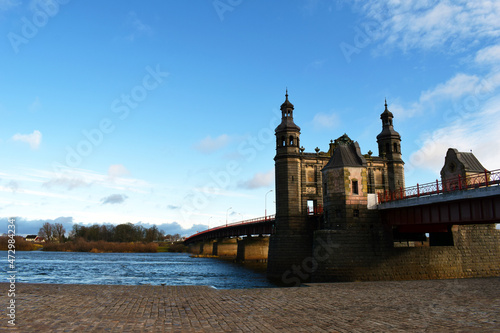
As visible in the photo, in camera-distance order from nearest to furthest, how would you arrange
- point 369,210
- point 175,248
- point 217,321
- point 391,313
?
1. point 217,321
2. point 391,313
3. point 369,210
4. point 175,248

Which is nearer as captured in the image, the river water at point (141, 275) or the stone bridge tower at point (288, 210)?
the river water at point (141, 275)

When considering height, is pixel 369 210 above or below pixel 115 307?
above

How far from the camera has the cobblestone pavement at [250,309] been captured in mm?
13898

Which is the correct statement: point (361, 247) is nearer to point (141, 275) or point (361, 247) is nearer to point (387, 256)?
point (387, 256)

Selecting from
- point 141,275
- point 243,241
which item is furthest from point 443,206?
point 243,241

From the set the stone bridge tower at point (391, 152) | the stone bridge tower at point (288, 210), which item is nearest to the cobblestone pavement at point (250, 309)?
the stone bridge tower at point (288, 210)

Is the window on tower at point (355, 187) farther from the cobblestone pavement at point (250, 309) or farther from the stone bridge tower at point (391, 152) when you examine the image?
the stone bridge tower at point (391, 152)

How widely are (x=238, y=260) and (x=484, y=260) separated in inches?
2218

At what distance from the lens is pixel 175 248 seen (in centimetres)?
18362

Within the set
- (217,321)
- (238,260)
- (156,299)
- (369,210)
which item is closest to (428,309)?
(217,321)

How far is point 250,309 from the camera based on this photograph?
17.6 metres

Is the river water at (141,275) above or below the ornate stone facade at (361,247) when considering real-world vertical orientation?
below

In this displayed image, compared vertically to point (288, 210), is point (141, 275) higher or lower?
lower

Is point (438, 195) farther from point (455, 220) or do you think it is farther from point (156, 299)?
point (156, 299)
